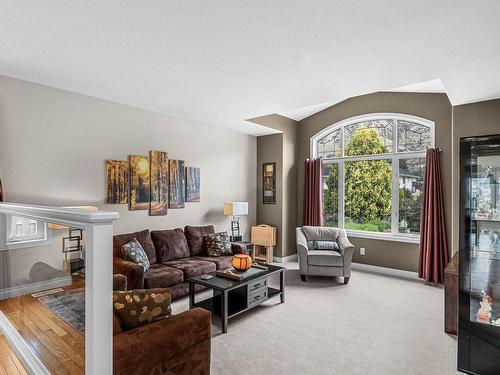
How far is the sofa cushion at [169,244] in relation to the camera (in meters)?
4.25

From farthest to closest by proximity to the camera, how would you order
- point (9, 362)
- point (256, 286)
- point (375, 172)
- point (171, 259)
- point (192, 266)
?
point (375, 172)
point (171, 259)
point (192, 266)
point (256, 286)
point (9, 362)

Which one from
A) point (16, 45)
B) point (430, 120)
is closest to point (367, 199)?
point (430, 120)

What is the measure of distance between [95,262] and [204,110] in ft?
11.6

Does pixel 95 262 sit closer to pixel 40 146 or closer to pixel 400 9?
pixel 400 9

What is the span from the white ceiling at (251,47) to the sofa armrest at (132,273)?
2088 mm

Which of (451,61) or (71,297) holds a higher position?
(451,61)

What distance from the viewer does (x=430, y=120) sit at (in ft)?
16.0

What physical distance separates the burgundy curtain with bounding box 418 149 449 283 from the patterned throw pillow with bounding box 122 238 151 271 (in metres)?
A: 4.18

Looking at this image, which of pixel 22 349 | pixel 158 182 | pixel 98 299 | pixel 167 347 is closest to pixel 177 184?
pixel 158 182

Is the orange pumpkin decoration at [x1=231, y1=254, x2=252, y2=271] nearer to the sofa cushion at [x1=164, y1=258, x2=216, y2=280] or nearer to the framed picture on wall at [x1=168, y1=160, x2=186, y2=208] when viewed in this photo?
the sofa cushion at [x1=164, y1=258, x2=216, y2=280]

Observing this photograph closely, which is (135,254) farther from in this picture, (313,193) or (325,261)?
(313,193)

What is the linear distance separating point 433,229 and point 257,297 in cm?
308

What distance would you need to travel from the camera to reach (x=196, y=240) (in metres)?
4.75

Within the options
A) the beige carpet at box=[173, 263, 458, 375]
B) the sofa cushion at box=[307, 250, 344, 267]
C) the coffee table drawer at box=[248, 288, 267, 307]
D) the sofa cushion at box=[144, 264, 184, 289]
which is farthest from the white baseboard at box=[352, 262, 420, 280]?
the sofa cushion at box=[144, 264, 184, 289]
